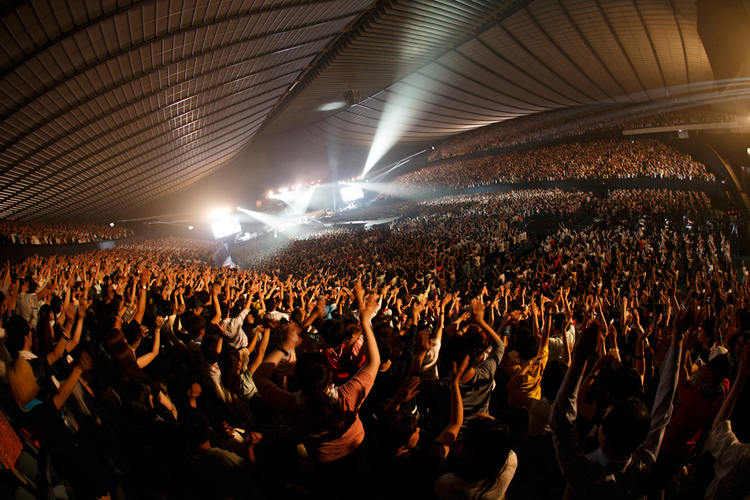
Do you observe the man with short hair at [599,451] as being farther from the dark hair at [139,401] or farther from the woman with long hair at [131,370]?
the woman with long hair at [131,370]

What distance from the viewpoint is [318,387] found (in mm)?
1686

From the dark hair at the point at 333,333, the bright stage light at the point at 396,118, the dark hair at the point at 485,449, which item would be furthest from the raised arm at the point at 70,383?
the bright stage light at the point at 396,118

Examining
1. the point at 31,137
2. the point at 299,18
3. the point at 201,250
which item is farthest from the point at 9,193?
the point at 299,18

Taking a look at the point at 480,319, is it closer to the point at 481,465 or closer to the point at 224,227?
the point at 481,465

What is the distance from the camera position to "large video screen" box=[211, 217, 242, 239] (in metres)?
28.3

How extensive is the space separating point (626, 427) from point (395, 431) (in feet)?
2.96

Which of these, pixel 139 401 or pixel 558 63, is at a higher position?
pixel 558 63

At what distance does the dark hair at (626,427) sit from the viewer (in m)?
1.40

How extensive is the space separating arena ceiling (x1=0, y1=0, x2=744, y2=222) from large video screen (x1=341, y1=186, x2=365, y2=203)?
1453 cm

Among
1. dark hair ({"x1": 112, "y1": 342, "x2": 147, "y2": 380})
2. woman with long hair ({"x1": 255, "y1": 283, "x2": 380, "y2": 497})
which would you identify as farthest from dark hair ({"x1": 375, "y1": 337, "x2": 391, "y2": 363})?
dark hair ({"x1": 112, "y1": 342, "x2": 147, "y2": 380})

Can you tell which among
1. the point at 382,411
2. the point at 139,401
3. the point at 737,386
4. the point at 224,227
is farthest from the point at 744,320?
the point at 224,227

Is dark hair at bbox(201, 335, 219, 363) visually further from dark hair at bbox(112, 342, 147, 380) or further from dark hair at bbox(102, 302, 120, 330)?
dark hair at bbox(102, 302, 120, 330)

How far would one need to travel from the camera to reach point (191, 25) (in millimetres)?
9070

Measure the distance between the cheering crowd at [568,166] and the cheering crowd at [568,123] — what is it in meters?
1.64
